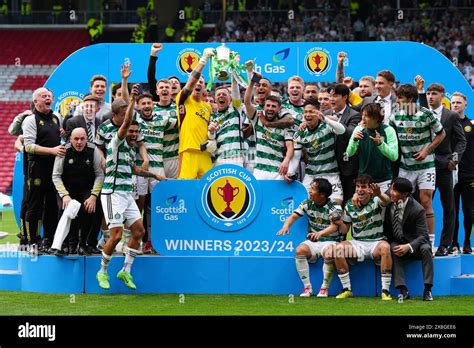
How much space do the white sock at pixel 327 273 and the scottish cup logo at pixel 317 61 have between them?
4.68 m

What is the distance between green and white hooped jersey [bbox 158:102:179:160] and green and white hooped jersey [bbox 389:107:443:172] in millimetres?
2249

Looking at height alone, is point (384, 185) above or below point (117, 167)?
below

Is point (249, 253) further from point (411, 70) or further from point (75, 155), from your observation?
point (411, 70)

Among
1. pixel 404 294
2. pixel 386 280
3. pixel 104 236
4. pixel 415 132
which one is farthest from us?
pixel 104 236

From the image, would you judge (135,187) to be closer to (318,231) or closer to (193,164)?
(193,164)

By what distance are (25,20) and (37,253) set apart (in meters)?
24.8

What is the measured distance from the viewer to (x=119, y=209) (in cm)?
1014

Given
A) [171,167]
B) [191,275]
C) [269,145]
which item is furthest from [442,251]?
[171,167]

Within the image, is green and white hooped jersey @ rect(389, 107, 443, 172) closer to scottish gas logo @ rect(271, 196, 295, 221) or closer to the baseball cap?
scottish gas logo @ rect(271, 196, 295, 221)

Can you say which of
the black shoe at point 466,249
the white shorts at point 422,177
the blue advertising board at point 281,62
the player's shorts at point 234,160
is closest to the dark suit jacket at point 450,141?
the white shorts at point 422,177

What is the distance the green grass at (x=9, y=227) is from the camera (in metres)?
15.8

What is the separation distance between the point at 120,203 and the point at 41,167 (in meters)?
1.22

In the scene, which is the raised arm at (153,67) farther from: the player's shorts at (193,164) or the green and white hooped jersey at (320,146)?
the green and white hooped jersey at (320,146)

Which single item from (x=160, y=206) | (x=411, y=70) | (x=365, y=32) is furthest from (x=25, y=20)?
(x=160, y=206)
